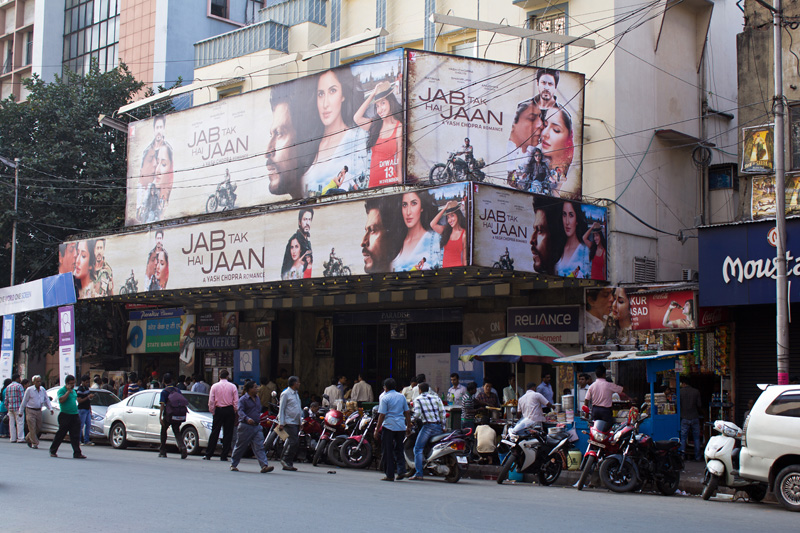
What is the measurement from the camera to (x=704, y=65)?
2370cm

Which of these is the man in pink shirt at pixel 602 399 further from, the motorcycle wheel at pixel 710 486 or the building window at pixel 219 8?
the building window at pixel 219 8

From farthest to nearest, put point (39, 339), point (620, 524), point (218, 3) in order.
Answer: point (218, 3) < point (39, 339) < point (620, 524)

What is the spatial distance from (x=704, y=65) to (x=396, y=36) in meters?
8.58

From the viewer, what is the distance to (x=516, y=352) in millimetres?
17781

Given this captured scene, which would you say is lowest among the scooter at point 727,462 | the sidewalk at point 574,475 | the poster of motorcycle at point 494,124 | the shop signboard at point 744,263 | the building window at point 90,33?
the sidewalk at point 574,475

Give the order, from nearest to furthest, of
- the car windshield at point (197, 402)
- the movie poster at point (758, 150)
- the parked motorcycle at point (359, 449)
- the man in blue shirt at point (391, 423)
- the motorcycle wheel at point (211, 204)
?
the man in blue shirt at point (391, 423) < the parked motorcycle at point (359, 449) < the movie poster at point (758, 150) < the car windshield at point (197, 402) < the motorcycle wheel at point (211, 204)

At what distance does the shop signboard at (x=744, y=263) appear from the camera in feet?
56.1

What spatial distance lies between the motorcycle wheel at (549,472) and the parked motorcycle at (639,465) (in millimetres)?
1224

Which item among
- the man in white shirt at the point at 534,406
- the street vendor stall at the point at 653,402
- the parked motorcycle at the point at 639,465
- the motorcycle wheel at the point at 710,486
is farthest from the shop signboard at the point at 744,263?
the motorcycle wheel at the point at 710,486

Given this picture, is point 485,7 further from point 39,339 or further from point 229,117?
point 39,339

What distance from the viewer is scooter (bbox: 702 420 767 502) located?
1241 centimetres

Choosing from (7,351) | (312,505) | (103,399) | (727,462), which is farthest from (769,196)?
(7,351)

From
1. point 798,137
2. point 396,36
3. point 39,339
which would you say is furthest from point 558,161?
point 39,339

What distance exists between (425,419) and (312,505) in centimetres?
461
